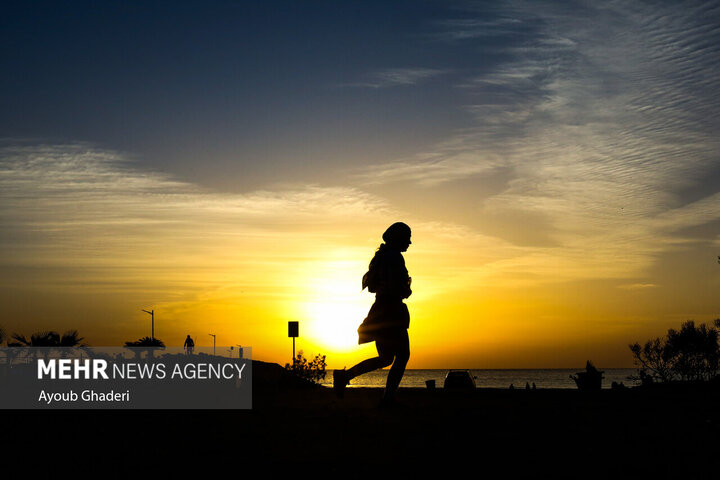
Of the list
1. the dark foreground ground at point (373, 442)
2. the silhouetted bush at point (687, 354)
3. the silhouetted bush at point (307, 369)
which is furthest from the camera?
the silhouetted bush at point (687, 354)

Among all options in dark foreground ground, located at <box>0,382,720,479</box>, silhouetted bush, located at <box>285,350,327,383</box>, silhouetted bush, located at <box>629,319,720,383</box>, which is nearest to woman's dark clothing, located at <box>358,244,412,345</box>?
dark foreground ground, located at <box>0,382,720,479</box>

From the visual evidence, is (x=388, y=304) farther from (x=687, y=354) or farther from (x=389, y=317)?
(x=687, y=354)

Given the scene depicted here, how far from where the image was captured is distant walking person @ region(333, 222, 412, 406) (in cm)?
905

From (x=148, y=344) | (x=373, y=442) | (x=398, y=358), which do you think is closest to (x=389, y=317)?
(x=398, y=358)

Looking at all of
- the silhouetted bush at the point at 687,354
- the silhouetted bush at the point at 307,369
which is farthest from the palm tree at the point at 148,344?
the silhouetted bush at the point at 687,354

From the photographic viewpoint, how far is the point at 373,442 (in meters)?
5.74

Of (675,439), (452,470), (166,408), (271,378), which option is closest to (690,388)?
(675,439)

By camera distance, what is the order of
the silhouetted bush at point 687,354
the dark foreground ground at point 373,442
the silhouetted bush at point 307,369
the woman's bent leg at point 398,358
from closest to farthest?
1. the dark foreground ground at point 373,442
2. the woman's bent leg at point 398,358
3. the silhouetted bush at point 307,369
4. the silhouetted bush at point 687,354

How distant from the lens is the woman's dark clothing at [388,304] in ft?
29.7

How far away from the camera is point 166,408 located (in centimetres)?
949

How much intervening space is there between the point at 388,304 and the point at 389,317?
0.55 ft

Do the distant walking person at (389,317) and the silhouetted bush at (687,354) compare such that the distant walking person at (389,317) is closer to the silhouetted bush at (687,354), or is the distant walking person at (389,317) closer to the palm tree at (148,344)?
the palm tree at (148,344)

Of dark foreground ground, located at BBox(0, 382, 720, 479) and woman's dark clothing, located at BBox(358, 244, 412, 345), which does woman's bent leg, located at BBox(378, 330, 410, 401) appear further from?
dark foreground ground, located at BBox(0, 382, 720, 479)

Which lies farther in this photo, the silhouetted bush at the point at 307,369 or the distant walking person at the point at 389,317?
the silhouetted bush at the point at 307,369
